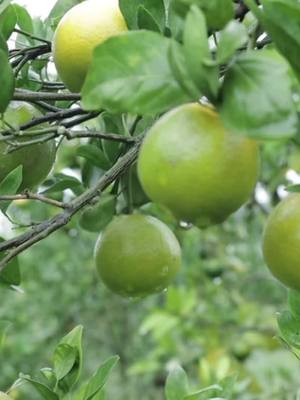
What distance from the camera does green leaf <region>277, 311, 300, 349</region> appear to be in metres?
0.98

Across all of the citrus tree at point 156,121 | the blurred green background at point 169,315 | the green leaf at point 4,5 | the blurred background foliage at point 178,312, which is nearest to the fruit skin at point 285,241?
the citrus tree at point 156,121

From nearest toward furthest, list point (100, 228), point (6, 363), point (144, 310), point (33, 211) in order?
1. point (100, 228)
2. point (33, 211)
3. point (6, 363)
4. point (144, 310)

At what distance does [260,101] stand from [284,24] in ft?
0.22

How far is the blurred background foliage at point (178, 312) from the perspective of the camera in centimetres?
265

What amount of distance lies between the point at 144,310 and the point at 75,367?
2819 millimetres

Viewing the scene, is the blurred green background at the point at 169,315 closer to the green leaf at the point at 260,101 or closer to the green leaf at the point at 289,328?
the green leaf at the point at 289,328

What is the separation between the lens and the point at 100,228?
42.7 inches

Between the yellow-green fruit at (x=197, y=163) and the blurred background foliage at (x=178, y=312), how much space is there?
151cm

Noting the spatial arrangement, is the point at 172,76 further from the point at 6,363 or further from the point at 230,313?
the point at 6,363

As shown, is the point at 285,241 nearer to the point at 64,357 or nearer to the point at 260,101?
the point at 260,101

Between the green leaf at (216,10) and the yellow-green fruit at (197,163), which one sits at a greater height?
the green leaf at (216,10)

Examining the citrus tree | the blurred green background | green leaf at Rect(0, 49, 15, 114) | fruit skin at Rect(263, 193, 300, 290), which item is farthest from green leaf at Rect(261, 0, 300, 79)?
the blurred green background

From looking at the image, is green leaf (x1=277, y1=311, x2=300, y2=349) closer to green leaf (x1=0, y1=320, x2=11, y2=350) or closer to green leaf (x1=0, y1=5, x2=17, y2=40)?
green leaf (x1=0, y1=320, x2=11, y2=350)

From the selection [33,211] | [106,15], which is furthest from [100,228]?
[33,211]
